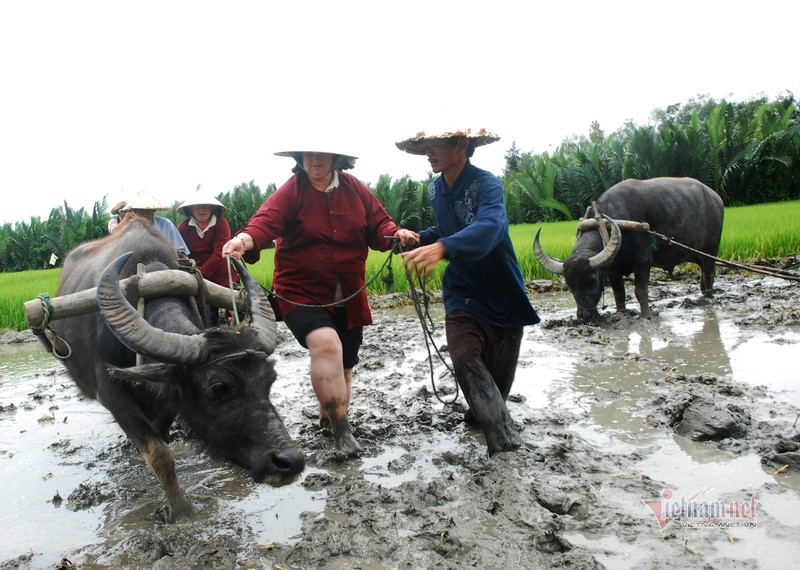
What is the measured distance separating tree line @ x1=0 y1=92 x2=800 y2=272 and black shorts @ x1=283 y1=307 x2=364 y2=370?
56.2 ft

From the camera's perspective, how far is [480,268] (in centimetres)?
358

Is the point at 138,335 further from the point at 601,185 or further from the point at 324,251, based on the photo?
the point at 601,185

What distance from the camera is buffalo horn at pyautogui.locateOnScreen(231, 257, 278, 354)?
3.07 metres

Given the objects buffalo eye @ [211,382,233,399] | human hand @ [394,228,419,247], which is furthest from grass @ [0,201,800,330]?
buffalo eye @ [211,382,233,399]

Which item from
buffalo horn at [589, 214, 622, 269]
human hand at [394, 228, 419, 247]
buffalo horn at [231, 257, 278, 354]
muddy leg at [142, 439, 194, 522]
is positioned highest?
human hand at [394, 228, 419, 247]

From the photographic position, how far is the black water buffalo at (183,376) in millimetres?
2750

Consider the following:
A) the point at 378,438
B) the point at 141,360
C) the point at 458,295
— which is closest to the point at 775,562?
the point at 458,295

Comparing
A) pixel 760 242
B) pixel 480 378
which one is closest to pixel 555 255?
pixel 760 242

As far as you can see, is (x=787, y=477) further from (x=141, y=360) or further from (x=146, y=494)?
(x=146, y=494)

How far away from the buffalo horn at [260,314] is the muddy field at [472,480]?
0.82 metres

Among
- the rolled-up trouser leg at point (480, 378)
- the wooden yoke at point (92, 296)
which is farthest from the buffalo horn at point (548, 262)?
the wooden yoke at point (92, 296)

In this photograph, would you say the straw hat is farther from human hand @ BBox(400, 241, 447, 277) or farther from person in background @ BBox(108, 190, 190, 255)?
human hand @ BBox(400, 241, 447, 277)

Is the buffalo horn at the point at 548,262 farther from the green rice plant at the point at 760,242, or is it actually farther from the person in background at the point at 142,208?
the person in background at the point at 142,208

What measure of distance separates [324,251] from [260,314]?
0.82 m
